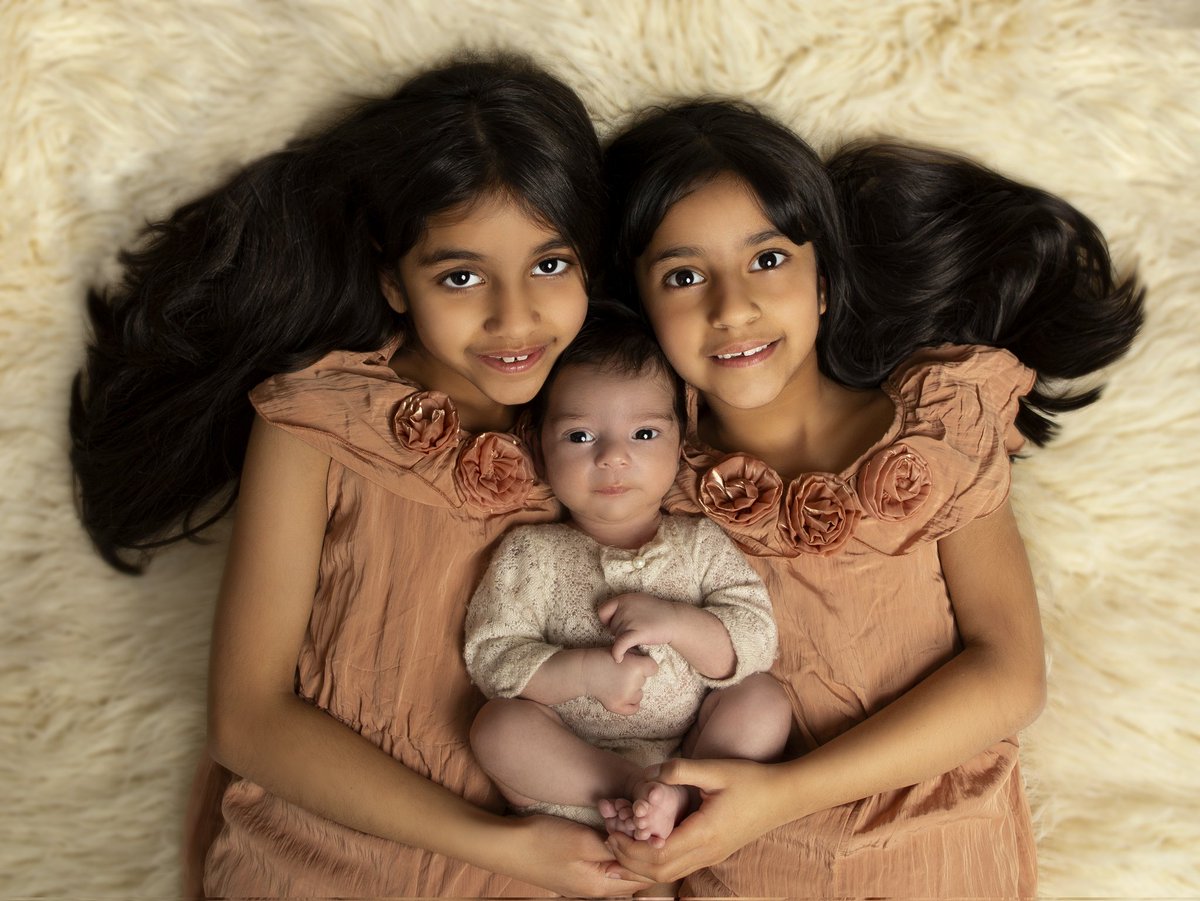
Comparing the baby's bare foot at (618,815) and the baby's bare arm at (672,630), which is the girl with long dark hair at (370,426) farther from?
the baby's bare arm at (672,630)

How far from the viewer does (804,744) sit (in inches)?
67.8

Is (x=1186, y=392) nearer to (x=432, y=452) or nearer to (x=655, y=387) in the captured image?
(x=655, y=387)

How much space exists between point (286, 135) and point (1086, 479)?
1.30 meters

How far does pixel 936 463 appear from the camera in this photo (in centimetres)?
166

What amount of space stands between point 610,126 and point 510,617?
757mm

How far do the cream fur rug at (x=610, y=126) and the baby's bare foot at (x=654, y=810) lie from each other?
0.67 m

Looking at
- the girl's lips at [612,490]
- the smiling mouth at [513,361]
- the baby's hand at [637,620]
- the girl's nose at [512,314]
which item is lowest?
the baby's hand at [637,620]

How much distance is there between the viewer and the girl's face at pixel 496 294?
5.29 ft

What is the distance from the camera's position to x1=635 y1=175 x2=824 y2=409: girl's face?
1625 millimetres

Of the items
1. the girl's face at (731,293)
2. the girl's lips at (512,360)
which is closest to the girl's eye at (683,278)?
the girl's face at (731,293)

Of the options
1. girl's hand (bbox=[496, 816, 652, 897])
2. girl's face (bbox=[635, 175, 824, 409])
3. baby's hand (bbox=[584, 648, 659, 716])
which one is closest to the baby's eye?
girl's face (bbox=[635, 175, 824, 409])

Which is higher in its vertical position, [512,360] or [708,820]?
[512,360]

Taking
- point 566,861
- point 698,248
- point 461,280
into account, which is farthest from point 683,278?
point 566,861

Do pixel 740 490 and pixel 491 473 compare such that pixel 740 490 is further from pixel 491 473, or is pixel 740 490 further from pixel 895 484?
pixel 491 473
